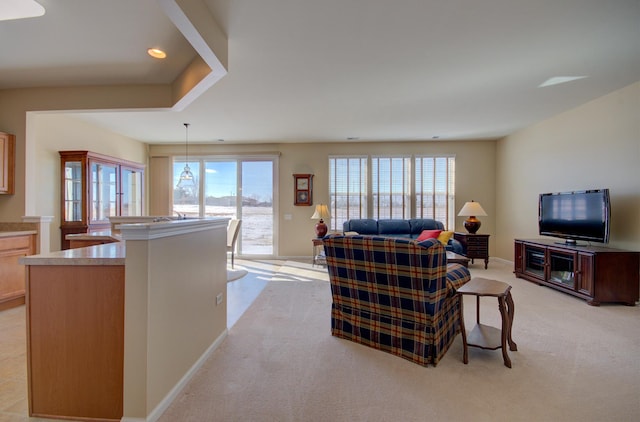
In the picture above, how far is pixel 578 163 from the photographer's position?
4391mm

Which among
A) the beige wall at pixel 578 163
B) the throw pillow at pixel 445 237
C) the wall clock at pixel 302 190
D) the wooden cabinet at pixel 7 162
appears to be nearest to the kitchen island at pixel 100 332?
the wooden cabinet at pixel 7 162

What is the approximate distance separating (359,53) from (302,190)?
13.5 ft

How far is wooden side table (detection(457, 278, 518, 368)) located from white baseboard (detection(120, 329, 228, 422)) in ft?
6.45

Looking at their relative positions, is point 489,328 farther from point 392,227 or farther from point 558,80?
point 392,227

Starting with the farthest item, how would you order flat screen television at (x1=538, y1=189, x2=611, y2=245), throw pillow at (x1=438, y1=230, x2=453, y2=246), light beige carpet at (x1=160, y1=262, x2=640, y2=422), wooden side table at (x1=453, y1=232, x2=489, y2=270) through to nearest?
wooden side table at (x1=453, y1=232, x2=489, y2=270)
throw pillow at (x1=438, y1=230, x2=453, y2=246)
flat screen television at (x1=538, y1=189, x2=611, y2=245)
light beige carpet at (x1=160, y1=262, x2=640, y2=422)

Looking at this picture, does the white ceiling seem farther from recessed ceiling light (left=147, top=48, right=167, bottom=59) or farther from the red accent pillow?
the red accent pillow

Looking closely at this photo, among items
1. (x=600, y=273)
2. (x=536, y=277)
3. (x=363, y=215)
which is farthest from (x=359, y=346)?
(x=363, y=215)

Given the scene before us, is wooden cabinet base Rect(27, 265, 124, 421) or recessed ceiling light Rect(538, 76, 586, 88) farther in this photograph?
recessed ceiling light Rect(538, 76, 586, 88)

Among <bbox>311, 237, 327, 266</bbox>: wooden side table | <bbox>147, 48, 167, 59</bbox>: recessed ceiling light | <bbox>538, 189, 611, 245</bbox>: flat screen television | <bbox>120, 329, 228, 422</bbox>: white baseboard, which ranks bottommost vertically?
<bbox>120, 329, 228, 422</bbox>: white baseboard

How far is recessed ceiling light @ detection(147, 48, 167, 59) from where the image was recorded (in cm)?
276

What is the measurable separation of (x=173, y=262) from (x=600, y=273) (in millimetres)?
4560

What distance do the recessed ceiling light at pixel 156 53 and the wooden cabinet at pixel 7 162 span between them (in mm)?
2363

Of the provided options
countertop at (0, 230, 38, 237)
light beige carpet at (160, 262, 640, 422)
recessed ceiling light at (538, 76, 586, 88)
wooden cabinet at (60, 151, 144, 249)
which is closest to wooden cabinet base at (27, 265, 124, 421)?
light beige carpet at (160, 262, 640, 422)

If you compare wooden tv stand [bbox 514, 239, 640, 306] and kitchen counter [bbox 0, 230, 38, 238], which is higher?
kitchen counter [bbox 0, 230, 38, 238]
